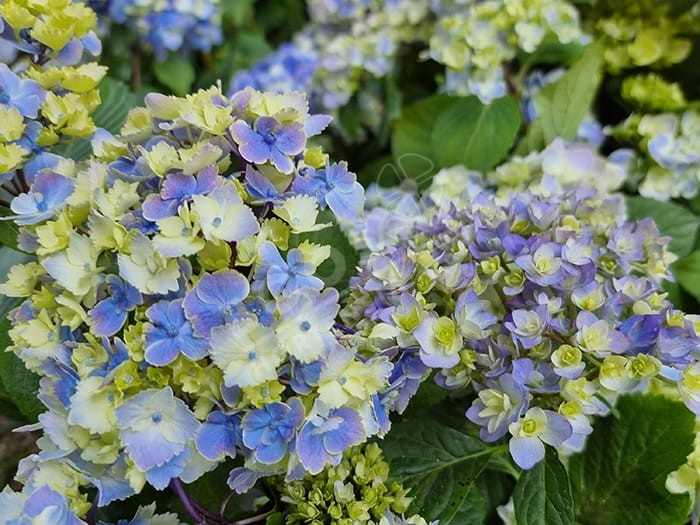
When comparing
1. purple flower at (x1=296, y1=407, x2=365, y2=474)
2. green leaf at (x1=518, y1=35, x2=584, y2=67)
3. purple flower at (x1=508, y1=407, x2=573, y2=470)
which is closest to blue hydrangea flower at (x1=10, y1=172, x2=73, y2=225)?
purple flower at (x1=296, y1=407, x2=365, y2=474)

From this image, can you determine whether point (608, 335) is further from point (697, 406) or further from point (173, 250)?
point (173, 250)

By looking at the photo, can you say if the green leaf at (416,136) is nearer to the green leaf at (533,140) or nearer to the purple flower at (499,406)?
the green leaf at (533,140)

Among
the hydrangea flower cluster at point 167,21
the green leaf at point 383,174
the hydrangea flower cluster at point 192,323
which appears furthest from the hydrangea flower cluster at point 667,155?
the hydrangea flower cluster at point 167,21

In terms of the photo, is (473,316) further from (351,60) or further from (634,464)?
(351,60)

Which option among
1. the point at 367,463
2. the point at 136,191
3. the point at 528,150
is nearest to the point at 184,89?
the point at 528,150

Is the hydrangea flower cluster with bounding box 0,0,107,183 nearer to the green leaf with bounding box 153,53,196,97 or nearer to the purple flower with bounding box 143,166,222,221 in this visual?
the purple flower with bounding box 143,166,222,221

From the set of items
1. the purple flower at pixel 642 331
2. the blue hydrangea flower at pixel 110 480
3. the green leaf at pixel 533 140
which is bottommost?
the green leaf at pixel 533 140
